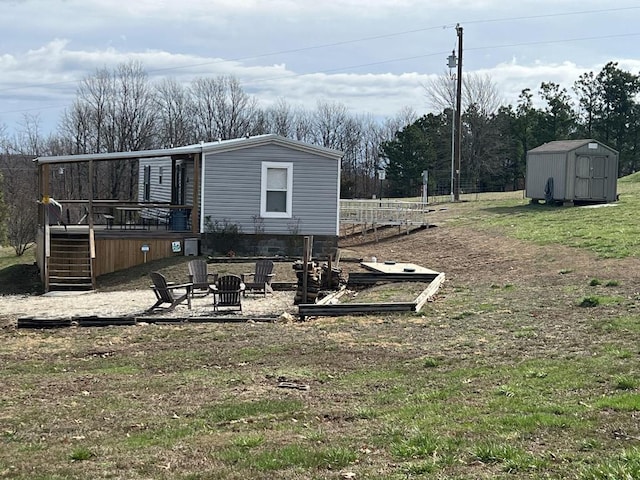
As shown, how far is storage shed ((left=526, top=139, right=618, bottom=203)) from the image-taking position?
31047 mm

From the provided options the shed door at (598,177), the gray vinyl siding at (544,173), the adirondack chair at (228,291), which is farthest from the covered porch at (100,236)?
the shed door at (598,177)

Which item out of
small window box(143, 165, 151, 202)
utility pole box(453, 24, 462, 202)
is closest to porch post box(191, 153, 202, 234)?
small window box(143, 165, 151, 202)

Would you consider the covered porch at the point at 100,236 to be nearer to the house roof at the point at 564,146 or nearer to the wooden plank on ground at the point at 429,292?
the wooden plank on ground at the point at 429,292

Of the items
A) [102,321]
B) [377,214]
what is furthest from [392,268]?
[377,214]

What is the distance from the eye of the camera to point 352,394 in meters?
8.02

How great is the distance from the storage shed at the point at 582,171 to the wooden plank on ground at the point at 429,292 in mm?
15320

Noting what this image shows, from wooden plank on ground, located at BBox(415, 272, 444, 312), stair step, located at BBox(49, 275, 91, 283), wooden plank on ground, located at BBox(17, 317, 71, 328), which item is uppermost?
wooden plank on ground, located at BBox(415, 272, 444, 312)

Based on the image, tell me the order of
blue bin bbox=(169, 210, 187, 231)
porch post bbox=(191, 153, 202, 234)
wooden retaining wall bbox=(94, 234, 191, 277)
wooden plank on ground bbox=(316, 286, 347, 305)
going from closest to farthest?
wooden plank on ground bbox=(316, 286, 347, 305), wooden retaining wall bbox=(94, 234, 191, 277), porch post bbox=(191, 153, 202, 234), blue bin bbox=(169, 210, 187, 231)

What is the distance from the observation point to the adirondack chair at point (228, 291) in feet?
51.2

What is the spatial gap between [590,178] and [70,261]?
762 inches

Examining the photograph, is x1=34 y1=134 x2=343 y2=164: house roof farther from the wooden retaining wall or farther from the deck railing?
the deck railing

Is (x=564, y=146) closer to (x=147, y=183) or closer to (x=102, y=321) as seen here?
(x=147, y=183)

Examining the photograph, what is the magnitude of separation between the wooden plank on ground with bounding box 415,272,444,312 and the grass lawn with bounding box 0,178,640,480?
0.28 m

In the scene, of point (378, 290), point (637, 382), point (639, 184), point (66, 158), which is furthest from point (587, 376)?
point (639, 184)
